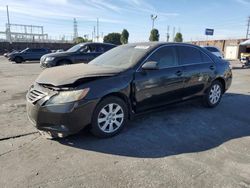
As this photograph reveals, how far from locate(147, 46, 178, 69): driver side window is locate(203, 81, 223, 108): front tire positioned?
1.44 m

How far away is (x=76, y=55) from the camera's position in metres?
12.4

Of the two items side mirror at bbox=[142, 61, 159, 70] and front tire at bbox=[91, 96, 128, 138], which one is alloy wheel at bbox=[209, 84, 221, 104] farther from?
front tire at bbox=[91, 96, 128, 138]

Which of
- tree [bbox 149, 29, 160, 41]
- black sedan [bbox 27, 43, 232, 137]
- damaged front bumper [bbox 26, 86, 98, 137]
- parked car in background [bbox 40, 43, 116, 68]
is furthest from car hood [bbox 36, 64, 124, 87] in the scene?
tree [bbox 149, 29, 160, 41]

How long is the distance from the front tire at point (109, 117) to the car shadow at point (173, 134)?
0.14 m

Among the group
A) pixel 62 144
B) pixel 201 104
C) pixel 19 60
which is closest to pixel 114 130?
pixel 62 144

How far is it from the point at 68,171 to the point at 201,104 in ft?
14.0

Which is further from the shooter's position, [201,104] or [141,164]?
[201,104]

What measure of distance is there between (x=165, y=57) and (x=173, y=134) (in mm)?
1601

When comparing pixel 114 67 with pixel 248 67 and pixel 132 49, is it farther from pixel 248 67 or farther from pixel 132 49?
pixel 248 67

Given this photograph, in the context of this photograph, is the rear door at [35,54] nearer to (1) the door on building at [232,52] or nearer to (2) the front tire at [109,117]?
(2) the front tire at [109,117]

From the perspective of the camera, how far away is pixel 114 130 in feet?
13.7

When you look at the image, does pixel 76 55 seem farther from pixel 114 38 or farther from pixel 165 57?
pixel 114 38

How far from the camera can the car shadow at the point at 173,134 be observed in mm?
3711

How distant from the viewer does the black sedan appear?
3.64 metres
